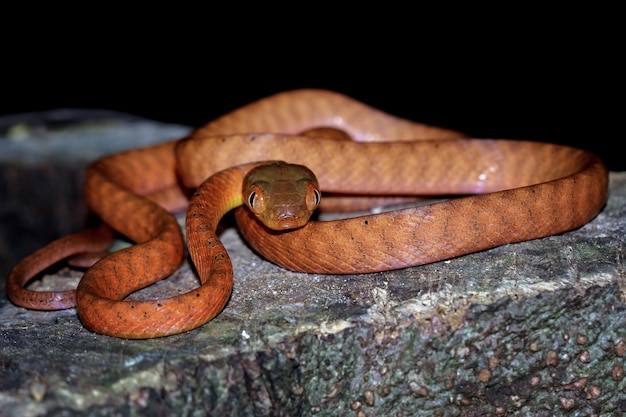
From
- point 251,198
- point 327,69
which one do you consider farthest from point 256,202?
point 327,69

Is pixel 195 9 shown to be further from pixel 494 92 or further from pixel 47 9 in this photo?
pixel 494 92

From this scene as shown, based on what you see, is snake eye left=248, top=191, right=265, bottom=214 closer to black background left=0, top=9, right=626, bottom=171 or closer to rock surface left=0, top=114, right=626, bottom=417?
rock surface left=0, top=114, right=626, bottom=417

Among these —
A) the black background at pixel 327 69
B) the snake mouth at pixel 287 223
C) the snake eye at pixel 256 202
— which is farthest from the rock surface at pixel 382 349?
the black background at pixel 327 69

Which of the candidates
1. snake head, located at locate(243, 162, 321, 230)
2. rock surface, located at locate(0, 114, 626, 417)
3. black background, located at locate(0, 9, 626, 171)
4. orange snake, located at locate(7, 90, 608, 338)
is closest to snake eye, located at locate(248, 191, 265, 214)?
snake head, located at locate(243, 162, 321, 230)

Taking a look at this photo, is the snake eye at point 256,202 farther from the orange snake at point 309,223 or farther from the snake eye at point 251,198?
the orange snake at point 309,223

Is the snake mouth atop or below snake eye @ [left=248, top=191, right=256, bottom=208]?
below
